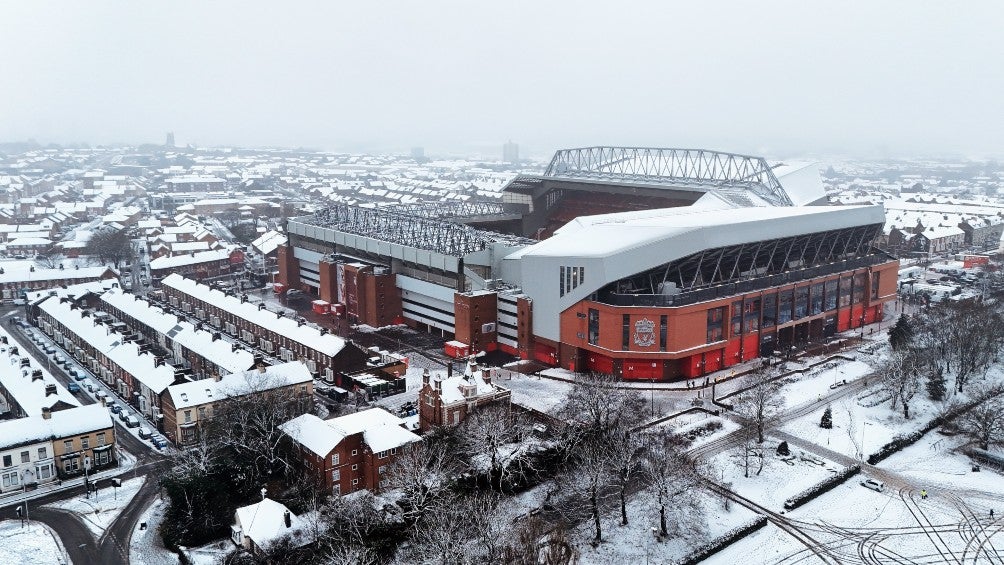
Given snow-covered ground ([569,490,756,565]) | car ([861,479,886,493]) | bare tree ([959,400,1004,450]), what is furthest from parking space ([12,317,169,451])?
bare tree ([959,400,1004,450])

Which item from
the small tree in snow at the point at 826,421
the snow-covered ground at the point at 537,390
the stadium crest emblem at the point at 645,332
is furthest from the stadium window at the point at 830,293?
the snow-covered ground at the point at 537,390

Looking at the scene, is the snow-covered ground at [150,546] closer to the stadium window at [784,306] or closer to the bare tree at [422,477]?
the bare tree at [422,477]

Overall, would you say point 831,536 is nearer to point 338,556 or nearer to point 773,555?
point 773,555

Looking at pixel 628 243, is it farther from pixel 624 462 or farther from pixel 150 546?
pixel 150 546

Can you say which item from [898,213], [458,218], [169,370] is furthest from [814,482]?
[898,213]

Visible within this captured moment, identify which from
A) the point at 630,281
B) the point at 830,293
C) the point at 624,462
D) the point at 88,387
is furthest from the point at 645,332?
the point at 88,387

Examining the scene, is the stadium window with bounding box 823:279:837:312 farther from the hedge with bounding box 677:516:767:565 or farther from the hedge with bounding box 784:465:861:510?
the hedge with bounding box 677:516:767:565
